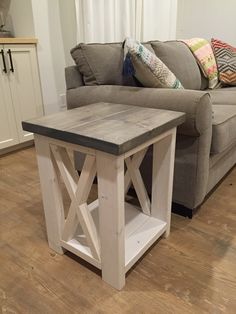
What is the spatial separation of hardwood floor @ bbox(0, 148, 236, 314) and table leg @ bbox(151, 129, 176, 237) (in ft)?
0.48

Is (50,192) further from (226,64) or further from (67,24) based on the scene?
(67,24)

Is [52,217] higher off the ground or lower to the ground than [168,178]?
lower

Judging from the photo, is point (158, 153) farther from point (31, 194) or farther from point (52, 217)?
point (31, 194)

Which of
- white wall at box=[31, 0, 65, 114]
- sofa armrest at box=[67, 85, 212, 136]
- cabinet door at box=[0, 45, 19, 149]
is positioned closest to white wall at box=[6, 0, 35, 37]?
white wall at box=[31, 0, 65, 114]

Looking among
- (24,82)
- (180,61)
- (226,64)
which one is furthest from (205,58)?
(24,82)

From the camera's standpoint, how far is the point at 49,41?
2.37m

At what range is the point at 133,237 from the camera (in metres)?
1.08

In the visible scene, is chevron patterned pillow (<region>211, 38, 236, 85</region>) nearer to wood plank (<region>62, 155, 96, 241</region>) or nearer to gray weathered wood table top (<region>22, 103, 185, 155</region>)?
gray weathered wood table top (<region>22, 103, 185, 155</region>)

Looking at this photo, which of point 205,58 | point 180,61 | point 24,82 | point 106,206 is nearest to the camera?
point 106,206

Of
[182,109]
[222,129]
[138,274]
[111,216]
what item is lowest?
[138,274]

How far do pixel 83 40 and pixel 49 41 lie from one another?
1.00 ft

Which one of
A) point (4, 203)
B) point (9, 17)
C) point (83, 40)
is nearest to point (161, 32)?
point (83, 40)

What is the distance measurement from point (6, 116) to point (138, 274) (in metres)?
1.71

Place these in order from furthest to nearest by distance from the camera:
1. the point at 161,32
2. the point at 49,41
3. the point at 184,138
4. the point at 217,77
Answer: the point at 161,32, the point at 49,41, the point at 217,77, the point at 184,138
